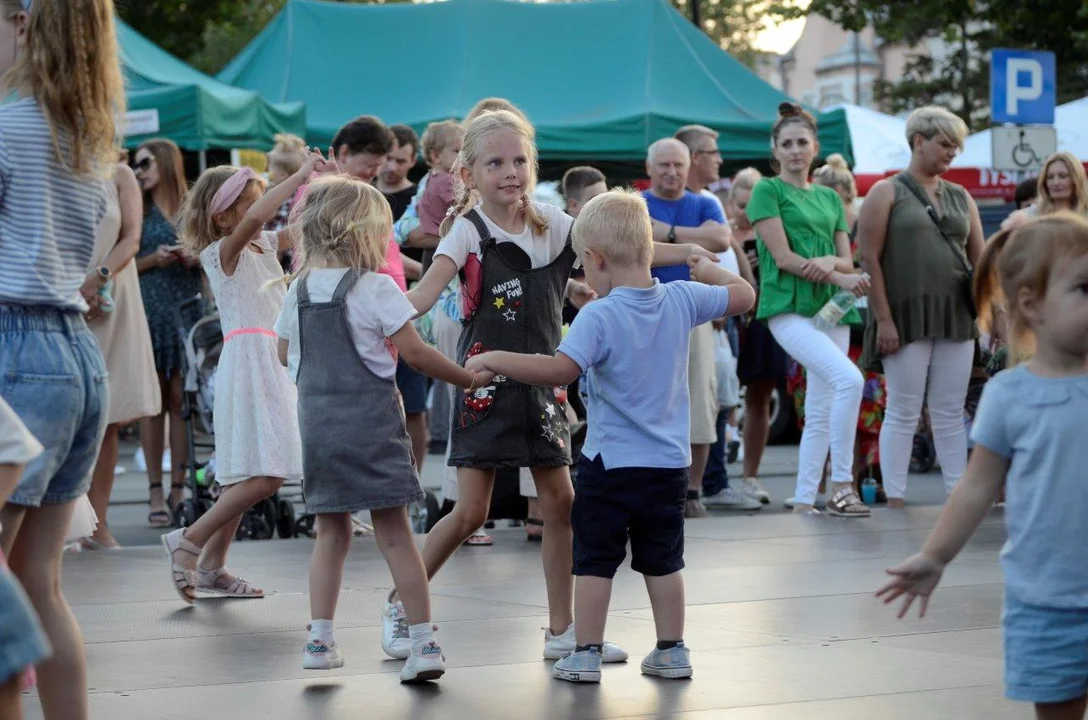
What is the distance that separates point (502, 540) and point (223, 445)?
225cm

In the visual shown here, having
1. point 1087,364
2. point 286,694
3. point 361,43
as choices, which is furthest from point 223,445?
point 361,43

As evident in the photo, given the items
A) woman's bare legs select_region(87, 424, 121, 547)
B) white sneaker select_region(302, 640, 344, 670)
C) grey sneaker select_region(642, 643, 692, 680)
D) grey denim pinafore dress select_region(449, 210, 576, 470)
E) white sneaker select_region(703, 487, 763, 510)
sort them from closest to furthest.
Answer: grey sneaker select_region(642, 643, 692, 680), white sneaker select_region(302, 640, 344, 670), grey denim pinafore dress select_region(449, 210, 576, 470), woman's bare legs select_region(87, 424, 121, 547), white sneaker select_region(703, 487, 763, 510)

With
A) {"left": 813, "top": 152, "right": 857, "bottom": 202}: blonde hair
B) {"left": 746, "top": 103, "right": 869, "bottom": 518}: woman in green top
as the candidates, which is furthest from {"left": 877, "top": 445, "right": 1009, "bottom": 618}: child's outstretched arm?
{"left": 813, "top": 152, "right": 857, "bottom": 202}: blonde hair

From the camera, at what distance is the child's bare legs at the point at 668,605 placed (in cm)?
523

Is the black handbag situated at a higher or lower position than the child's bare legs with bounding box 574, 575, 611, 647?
higher

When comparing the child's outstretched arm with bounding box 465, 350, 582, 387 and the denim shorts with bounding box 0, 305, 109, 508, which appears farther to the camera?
the child's outstretched arm with bounding box 465, 350, 582, 387

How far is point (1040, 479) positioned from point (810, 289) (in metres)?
6.00

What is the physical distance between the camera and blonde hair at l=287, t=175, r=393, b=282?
5340 mm

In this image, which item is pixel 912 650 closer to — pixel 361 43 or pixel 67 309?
pixel 67 309

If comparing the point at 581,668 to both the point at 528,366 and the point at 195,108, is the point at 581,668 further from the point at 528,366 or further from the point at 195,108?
the point at 195,108

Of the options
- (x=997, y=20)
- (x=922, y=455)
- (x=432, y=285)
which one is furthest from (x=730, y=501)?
(x=997, y=20)

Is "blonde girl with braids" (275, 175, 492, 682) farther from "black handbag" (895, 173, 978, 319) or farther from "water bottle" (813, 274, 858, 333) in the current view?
"black handbag" (895, 173, 978, 319)

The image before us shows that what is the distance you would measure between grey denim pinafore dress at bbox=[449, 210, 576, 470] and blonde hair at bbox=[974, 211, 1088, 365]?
2122 millimetres

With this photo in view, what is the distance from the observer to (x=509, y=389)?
18.4 ft
